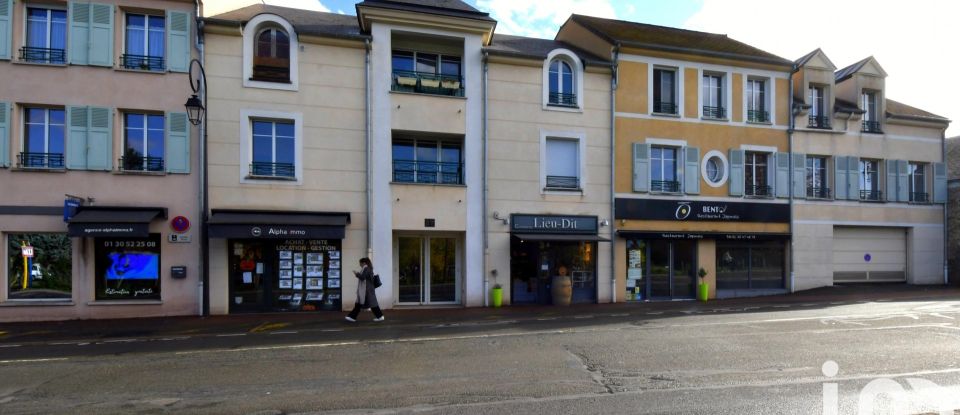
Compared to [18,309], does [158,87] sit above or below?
above

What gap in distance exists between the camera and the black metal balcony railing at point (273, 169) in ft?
45.5

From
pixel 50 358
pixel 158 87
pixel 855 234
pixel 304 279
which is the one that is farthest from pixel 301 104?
pixel 855 234

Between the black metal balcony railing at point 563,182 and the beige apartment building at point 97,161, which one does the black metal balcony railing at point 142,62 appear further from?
the black metal balcony railing at point 563,182

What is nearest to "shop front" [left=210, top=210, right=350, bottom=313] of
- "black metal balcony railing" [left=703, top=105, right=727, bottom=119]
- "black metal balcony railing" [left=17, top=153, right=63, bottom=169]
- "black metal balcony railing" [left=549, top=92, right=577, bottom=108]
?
"black metal balcony railing" [left=17, top=153, right=63, bottom=169]

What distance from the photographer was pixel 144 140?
13297 mm

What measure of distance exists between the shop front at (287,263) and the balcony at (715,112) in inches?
491

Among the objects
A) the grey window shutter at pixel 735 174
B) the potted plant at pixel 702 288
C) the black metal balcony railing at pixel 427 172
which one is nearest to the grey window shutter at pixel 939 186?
the grey window shutter at pixel 735 174

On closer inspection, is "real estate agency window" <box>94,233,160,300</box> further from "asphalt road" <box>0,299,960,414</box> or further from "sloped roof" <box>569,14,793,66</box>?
"sloped roof" <box>569,14,793,66</box>

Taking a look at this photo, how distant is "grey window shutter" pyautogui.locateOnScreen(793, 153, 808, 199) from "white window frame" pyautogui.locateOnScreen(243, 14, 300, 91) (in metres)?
16.9

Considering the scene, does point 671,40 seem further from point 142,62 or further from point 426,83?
point 142,62

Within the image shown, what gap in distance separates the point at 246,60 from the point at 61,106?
4592 millimetres

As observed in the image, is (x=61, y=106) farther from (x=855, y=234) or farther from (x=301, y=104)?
(x=855, y=234)

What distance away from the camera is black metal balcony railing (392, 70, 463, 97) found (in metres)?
14.9

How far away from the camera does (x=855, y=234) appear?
62.9 feet
